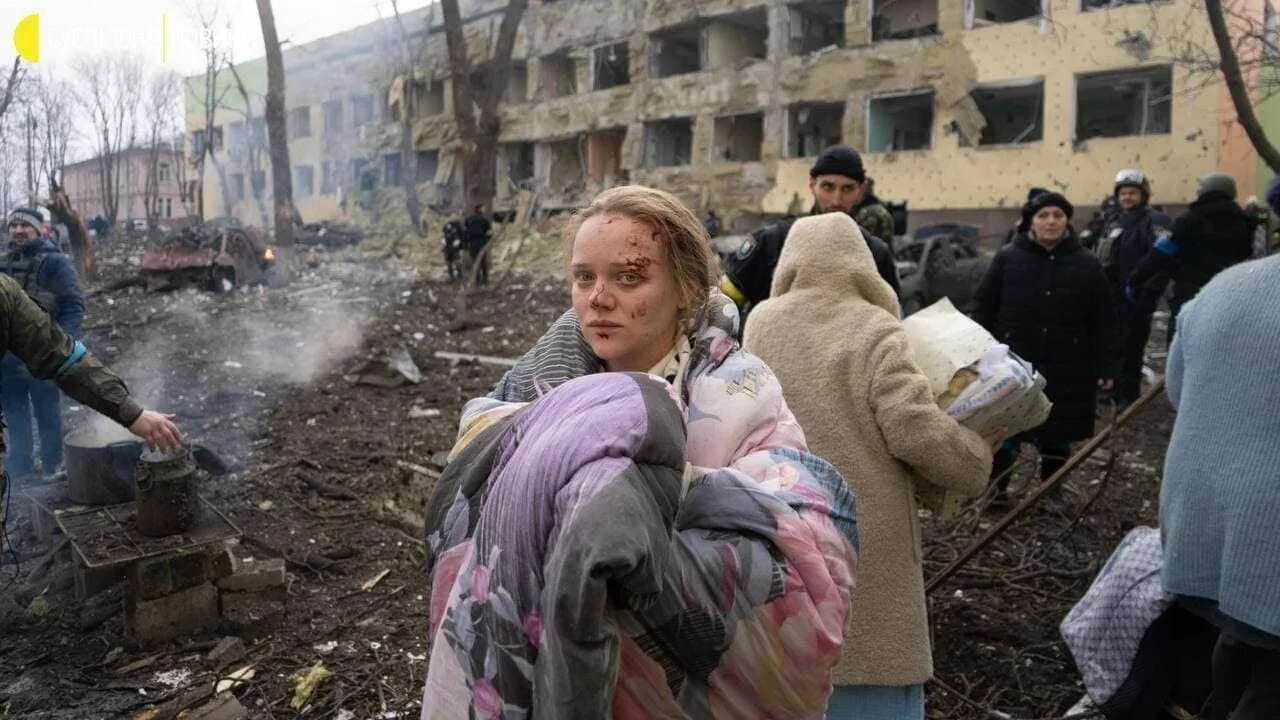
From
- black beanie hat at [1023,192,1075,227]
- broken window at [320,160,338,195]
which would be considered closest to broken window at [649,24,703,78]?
broken window at [320,160,338,195]

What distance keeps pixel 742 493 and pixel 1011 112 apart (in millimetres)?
26254

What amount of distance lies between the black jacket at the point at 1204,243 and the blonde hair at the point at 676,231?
6369 millimetres

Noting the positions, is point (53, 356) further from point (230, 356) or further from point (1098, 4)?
point (1098, 4)

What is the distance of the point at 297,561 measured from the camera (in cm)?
468

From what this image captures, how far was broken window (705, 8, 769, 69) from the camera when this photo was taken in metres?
27.6

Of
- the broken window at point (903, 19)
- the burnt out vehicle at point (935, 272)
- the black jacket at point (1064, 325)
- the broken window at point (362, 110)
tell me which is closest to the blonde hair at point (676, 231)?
the black jacket at point (1064, 325)

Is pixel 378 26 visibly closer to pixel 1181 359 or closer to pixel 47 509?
pixel 47 509

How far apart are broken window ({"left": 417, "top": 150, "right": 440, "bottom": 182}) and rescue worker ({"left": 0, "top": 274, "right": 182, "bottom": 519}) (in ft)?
117

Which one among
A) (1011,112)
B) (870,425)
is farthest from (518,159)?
(870,425)

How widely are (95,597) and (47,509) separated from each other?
733 millimetres

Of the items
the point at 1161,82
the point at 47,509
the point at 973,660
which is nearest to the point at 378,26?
the point at 1161,82

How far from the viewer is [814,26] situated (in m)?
26.9

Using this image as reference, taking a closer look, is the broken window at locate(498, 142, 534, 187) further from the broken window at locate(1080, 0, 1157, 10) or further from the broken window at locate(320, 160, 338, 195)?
the broken window at locate(1080, 0, 1157, 10)

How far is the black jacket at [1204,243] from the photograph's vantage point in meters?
6.52
